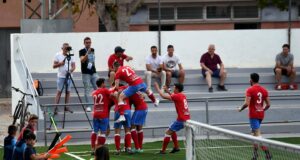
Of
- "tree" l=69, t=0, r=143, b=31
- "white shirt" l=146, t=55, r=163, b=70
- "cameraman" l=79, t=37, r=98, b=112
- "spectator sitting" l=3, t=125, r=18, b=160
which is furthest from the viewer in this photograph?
"tree" l=69, t=0, r=143, b=31

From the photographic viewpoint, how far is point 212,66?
98.8 feet

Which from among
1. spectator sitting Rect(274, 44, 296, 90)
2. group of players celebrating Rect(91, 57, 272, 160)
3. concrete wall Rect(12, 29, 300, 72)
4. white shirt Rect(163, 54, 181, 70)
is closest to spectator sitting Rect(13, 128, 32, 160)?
group of players celebrating Rect(91, 57, 272, 160)

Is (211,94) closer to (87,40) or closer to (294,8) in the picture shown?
(87,40)

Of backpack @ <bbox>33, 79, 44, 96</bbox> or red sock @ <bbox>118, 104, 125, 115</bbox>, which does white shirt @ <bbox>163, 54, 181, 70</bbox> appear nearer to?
backpack @ <bbox>33, 79, 44, 96</bbox>

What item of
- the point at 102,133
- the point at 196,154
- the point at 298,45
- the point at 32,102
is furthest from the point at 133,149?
the point at 298,45

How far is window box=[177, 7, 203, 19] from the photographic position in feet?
139

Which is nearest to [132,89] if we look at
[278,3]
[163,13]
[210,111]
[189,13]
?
[210,111]

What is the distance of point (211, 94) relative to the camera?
29.5 meters

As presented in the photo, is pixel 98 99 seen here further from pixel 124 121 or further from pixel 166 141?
pixel 166 141

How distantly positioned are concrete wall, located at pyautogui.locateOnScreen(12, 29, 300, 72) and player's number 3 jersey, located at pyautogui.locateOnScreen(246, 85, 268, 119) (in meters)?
10.0

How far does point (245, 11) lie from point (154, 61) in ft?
45.7

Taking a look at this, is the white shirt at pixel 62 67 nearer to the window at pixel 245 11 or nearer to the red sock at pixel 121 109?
the red sock at pixel 121 109

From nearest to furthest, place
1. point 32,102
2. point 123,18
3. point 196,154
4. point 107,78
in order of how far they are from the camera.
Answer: point 196,154, point 32,102, point 107,78, point 123,18

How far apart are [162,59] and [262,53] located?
4.05 meters
